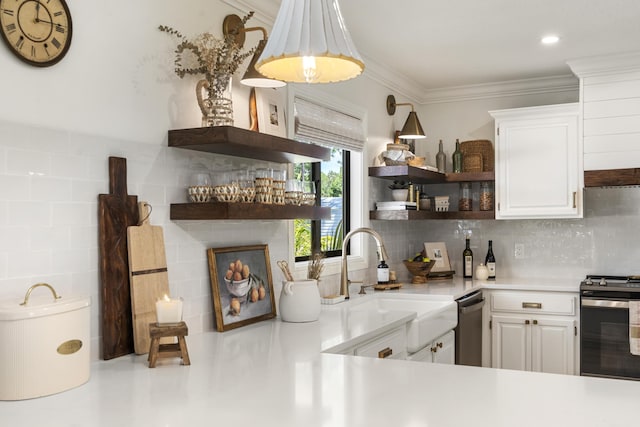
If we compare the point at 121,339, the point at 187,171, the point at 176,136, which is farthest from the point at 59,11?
the point at 121,339

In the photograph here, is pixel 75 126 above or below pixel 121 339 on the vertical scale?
above

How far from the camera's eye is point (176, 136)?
2.44 m

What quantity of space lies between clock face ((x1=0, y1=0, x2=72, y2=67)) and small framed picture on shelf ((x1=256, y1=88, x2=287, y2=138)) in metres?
1.05

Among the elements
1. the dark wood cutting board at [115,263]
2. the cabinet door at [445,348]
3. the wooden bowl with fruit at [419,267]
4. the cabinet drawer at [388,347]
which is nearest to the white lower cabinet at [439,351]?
the cabinet door at [445,348]

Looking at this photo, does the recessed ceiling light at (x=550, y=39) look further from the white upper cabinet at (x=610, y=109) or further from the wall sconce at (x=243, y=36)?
the wall sconce at (x=243, y=36)

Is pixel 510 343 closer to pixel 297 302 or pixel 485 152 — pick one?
pixel 485 152

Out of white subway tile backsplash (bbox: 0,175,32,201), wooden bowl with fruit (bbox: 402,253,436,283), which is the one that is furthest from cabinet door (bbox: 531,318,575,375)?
white subway tile backsplash (bbox: 0,175,32,201)

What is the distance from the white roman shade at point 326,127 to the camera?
3443mm

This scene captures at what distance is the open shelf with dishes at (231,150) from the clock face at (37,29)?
0.57 meters

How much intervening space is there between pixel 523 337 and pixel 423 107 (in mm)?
2113

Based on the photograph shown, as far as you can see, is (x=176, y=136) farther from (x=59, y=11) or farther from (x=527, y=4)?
(x=527, y=4)

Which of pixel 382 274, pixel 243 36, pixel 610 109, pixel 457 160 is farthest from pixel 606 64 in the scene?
pixel 243 36

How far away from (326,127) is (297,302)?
1277 mm

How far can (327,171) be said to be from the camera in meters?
4.12
